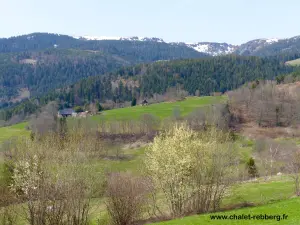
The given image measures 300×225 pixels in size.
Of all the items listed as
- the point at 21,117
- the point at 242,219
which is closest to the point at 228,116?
the point at 242,219

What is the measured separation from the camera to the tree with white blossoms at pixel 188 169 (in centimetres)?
2814

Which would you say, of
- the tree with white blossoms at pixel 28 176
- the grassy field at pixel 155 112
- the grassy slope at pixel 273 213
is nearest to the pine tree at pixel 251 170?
the grassy slope at pixel 273 213

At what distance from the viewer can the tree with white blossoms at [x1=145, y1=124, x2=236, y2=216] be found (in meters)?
28.1

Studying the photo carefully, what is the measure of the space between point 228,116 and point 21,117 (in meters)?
106

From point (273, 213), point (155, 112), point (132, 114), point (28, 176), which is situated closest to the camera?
point (273, 213)

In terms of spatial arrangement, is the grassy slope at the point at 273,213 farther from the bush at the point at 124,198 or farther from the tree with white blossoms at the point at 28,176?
the tree with white blossoms at the point at 28,176

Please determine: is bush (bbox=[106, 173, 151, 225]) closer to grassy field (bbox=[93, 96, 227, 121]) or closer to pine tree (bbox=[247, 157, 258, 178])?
pine tree (bbox=[247, 157, 258, 178])

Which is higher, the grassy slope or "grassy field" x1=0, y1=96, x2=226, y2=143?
the grassy slope

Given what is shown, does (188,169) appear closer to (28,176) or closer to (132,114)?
(28,176)

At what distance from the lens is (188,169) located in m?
28.5

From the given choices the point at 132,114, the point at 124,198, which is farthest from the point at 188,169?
the point at 132,114

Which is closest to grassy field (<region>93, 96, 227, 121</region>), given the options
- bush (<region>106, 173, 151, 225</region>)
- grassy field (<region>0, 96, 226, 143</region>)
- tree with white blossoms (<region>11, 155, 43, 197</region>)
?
grassy field (<region>0, 96, 226, 143</region>)

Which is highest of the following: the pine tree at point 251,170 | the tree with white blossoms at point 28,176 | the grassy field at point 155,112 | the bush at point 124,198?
the tree with white blossoms at point 28,176

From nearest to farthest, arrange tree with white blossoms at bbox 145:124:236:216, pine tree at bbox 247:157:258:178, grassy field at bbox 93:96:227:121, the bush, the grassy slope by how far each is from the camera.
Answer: the grassy slope → the bush → tree with white blossoms at bbox 145:124:236:216 → pine tree at bbox 247:157:258:178 → grassy field at bbox 93:96:227:121
